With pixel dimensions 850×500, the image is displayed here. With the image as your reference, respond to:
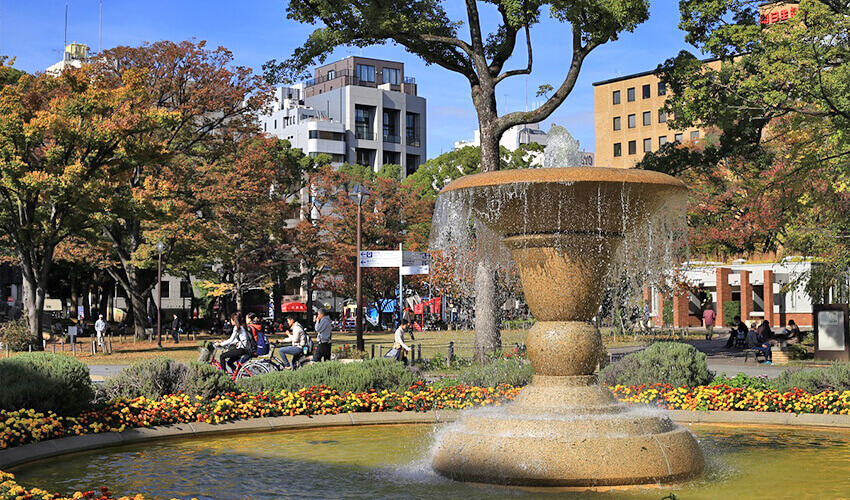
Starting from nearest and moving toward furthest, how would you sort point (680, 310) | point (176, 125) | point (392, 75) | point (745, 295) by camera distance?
1. point (176, 125)
2. point (745, 295)
3. point (680, 310)
4. point (392, 75)

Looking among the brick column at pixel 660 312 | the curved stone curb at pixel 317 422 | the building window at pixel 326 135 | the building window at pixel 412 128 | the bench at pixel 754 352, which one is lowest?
the curved stone curb at pixel 317 422

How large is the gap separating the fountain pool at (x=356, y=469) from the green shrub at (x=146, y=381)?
140 centimetres

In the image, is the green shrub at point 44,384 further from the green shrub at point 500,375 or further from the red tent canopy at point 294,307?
the red tent canopy at point 294,307

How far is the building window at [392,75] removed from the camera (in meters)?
114

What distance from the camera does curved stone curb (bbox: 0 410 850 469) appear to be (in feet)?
34.4

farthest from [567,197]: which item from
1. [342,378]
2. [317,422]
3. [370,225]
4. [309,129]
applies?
[309,129]

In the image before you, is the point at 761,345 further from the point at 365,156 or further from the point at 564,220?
the point at 365,156

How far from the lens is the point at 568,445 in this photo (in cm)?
841

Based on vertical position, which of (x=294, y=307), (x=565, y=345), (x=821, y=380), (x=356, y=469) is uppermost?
(x=294, y=307)

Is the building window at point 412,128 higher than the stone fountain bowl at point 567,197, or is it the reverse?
the building window at point 412,128

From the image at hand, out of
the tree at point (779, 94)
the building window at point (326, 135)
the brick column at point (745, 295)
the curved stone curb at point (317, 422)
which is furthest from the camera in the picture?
the building window at point (326, 135)

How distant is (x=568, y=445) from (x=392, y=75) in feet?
354

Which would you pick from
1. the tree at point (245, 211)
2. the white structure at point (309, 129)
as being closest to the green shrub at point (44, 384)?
the tree at point (245, 211)

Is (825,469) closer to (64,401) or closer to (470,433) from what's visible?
(470,433)
